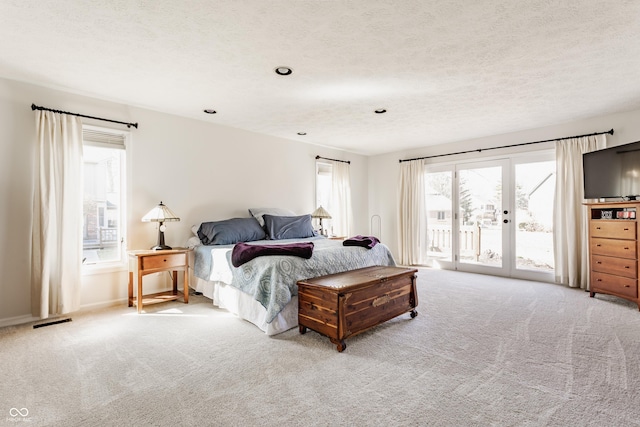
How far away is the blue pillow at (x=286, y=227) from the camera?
14.7ft

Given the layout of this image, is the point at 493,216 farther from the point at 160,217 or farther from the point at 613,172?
the point at 160,217

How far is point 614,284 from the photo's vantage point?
143 inches

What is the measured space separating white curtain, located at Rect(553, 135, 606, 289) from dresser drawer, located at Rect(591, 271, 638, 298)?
510 mm

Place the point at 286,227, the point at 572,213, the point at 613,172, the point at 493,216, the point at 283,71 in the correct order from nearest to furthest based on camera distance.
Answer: the point at 283,71, the point at 613,172, the point at 572,213, the point at 286,227, the point at 493,216

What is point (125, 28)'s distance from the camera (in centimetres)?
218

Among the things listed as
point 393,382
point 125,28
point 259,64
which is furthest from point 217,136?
point 393,382

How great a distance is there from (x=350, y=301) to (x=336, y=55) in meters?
2.02

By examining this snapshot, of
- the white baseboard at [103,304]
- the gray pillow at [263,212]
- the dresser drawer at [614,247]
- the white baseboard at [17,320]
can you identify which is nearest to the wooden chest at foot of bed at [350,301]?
the gray pillow at [263,212]

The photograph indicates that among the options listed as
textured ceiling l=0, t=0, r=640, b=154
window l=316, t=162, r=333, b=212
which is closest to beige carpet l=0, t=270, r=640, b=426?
textured ceiling l=0, t=0, r=640, b=154

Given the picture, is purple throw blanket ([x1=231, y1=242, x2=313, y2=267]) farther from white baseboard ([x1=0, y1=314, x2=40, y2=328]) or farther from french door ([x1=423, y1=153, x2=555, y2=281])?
french door ([x1=423, y1=153, x2=555, y2=281])

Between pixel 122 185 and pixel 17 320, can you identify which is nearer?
pixel 17 320

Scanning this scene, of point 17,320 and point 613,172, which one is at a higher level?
point 613,172

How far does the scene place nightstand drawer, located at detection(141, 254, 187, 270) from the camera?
10.9ft

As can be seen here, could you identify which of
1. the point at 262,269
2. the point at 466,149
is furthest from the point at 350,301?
the point at 466,149
